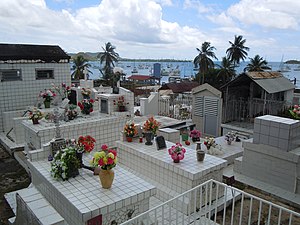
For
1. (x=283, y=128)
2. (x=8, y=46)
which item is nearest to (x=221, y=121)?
(x=283, y=128)

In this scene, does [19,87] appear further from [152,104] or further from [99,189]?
[99,189]

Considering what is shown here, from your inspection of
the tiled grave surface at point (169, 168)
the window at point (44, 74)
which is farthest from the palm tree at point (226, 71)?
the tiled grave surface at point (169, 168)

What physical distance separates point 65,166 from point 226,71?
3472 centimetres

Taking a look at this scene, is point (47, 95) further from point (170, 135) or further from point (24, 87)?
point (170, 135)

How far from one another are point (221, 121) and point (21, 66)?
33.8 ft

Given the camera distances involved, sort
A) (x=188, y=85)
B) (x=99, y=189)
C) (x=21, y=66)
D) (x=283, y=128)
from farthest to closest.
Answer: (x=188, y=85) < (x=21, y=66) < (x=283, y=128) < (x=99, y=189)

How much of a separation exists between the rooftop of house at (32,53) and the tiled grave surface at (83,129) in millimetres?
4296

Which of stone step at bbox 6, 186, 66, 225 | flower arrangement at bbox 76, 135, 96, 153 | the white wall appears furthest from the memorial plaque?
the white wall

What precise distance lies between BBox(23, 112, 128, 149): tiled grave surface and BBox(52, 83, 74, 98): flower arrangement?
110 inches

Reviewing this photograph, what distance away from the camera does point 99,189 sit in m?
5.11

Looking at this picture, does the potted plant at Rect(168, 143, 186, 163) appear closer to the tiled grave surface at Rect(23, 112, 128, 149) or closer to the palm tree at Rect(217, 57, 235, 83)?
the tiled grave surface at Rect(23, 112, 128, 149)

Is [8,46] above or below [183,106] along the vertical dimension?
above

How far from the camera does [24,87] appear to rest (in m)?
12.6

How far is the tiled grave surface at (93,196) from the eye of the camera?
14.9 feet
